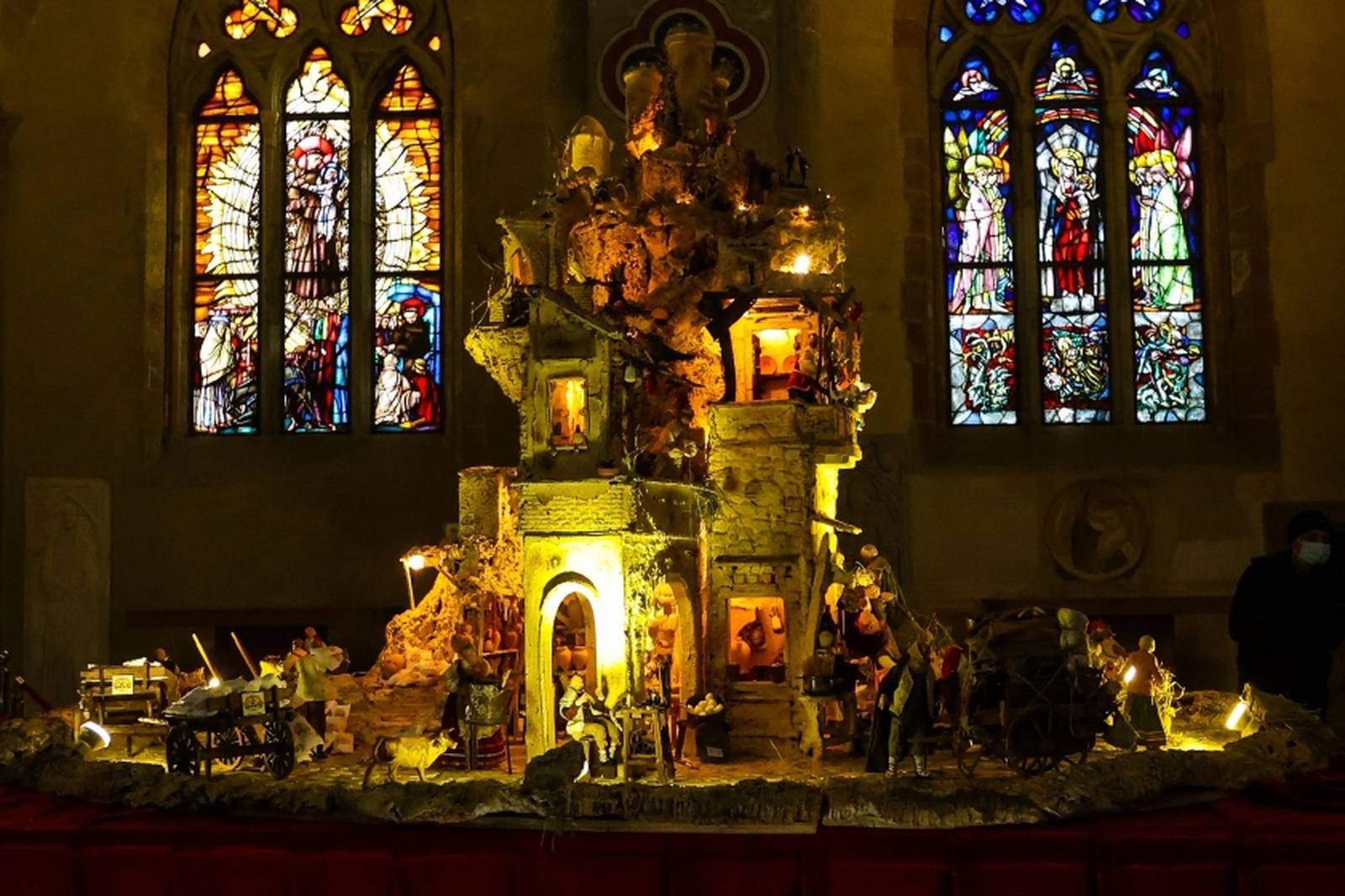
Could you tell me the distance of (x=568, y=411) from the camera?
50.2 ft

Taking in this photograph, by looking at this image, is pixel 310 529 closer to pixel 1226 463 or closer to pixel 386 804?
pixel 386 804

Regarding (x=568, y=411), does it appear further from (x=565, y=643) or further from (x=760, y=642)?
(x=760, y=642)

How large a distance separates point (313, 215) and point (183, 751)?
10.7 metres

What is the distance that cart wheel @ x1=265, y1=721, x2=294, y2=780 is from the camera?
14500mm

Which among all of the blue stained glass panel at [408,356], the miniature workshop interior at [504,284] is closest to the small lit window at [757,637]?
the miniature workshop interior at [504,284]

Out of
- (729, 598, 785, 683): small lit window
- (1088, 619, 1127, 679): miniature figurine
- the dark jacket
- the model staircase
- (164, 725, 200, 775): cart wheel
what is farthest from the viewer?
(729, 598, 785, 683): small lit window

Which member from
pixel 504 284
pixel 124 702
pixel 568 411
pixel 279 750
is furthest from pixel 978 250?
pixel 279 750

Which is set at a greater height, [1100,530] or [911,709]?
[1100,530]

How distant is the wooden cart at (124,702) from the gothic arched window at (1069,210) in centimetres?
1105

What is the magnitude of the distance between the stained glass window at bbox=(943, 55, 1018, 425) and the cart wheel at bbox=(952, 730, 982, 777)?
8.42 m

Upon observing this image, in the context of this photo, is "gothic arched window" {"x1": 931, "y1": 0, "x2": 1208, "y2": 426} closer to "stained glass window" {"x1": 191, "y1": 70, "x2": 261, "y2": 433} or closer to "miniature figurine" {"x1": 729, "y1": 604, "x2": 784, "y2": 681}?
"miniature figurine" {"x1": 729, "y1": 604, "x2": 784, "y2": 681}

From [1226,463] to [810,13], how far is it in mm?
7945

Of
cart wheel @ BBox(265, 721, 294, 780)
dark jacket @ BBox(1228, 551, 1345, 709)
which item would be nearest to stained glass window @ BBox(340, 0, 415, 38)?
cart wheel @ BBox(265, 721, 294, 780)

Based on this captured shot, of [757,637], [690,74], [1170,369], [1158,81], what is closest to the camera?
[757,637]
